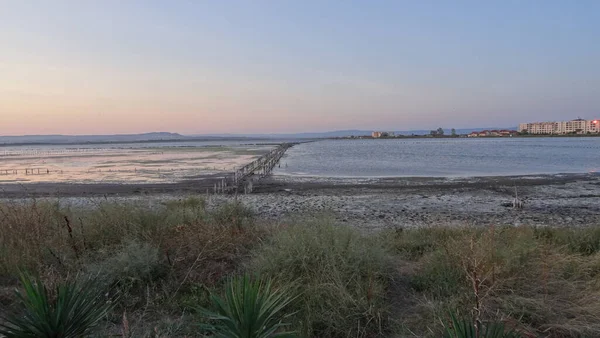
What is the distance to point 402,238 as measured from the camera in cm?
841

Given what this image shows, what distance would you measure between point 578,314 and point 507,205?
13.6m

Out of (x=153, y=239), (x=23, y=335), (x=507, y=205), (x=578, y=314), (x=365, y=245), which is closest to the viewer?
(x=23, y=335)

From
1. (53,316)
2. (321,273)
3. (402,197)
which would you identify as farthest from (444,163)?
(53,316)

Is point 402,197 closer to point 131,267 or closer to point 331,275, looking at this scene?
point 331,275

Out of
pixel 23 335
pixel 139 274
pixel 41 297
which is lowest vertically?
pixel 139 274

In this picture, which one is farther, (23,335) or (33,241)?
(33,241)

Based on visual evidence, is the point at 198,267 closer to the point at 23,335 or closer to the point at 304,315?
the point at 304,315

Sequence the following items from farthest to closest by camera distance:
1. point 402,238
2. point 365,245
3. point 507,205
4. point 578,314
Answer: point 507,205 → point 402,238 → point 365,245 → point 578,314

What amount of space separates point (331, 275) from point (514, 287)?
225 centimetres

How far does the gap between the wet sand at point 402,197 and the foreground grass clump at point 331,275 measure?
6561 millimetres

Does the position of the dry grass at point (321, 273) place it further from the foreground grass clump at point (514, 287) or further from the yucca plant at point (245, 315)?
the yucca plant at point (245, 315)

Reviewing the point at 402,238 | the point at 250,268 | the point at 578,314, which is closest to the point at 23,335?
the point at 250,268

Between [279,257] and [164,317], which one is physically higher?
[279,257]

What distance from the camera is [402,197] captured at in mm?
19422
